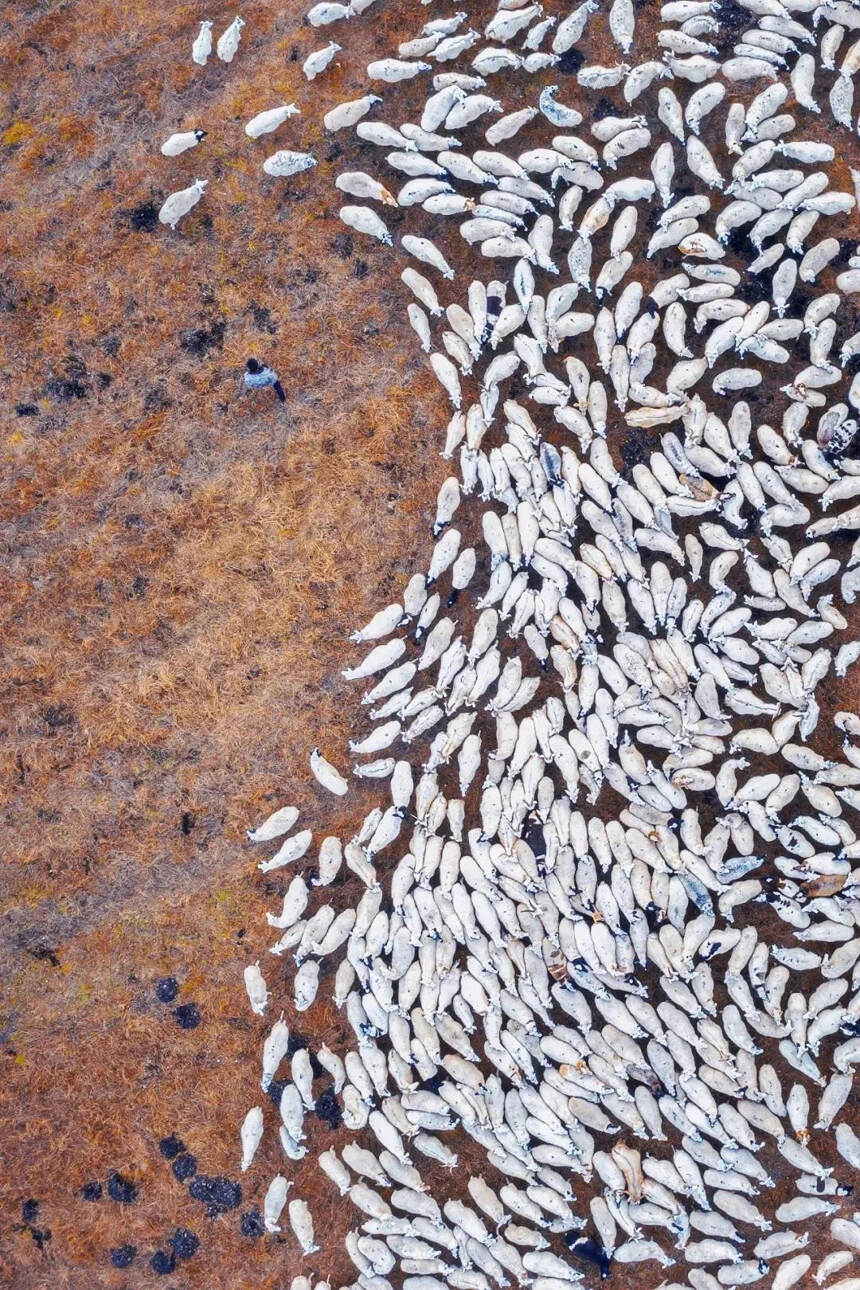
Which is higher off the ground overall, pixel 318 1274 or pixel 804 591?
pixel 804 591

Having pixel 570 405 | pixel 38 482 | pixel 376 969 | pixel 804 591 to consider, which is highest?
pixel 38 482

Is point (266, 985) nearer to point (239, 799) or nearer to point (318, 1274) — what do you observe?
point (239, 799)

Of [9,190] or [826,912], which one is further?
[9,190]

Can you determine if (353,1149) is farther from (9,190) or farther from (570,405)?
(9,190)

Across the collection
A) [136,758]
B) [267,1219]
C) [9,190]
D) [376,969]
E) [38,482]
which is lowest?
[267,1219]

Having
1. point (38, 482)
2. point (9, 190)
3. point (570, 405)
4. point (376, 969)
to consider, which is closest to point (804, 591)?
point (570, 405)

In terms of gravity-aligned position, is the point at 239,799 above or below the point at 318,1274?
above

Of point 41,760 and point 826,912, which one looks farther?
point 41,760

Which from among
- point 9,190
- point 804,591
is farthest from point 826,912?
point 9,190
